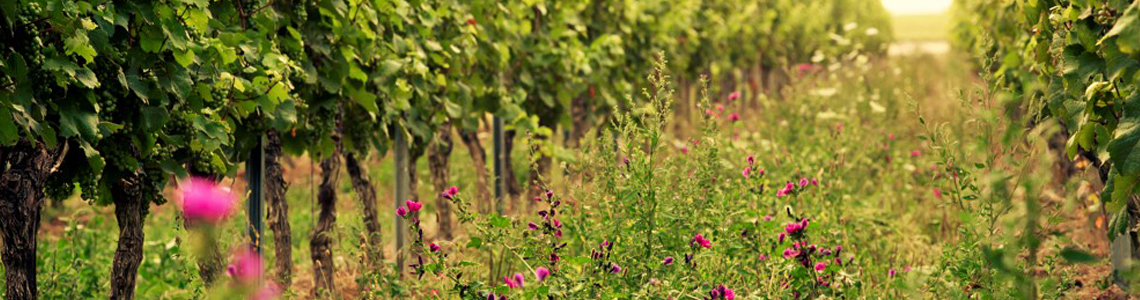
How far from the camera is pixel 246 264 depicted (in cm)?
413

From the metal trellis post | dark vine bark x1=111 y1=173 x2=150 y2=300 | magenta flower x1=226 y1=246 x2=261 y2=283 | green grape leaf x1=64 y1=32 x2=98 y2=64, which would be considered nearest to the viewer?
green grape leaf x1=64 y1=32 x2=98 y2=64

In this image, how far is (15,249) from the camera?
358cm

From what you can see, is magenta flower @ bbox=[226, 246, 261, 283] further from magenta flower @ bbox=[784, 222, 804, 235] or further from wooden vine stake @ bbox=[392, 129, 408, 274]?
magenta flower @ bbox=[784, 222, 804, 235]

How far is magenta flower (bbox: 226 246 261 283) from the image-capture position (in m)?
3.80

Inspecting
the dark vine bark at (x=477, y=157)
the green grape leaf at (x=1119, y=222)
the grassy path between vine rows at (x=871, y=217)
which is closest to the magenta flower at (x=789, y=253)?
the grassy path between vine rows at (x=871, y=217)

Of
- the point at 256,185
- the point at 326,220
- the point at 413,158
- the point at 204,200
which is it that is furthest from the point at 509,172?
the point at 204,200

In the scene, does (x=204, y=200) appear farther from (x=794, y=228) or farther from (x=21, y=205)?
(x=794, y=228)

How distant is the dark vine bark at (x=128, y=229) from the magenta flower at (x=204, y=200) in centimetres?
14

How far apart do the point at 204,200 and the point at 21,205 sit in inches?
19.9

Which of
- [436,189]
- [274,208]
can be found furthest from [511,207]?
[274,208]

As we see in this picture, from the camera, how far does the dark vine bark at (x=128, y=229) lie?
13.1 feet

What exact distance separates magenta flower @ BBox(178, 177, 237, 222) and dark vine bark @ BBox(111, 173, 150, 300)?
0.45ft

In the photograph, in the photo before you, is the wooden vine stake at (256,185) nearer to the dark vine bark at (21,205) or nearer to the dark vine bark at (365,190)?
the dark vine bark at (365,190)

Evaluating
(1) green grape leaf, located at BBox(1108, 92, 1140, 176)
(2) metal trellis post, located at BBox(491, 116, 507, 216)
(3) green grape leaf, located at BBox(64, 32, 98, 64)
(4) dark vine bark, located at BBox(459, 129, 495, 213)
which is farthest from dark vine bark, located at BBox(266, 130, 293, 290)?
(1) green grape leaf, located at BBox(1108, 92, 1140, 176)
